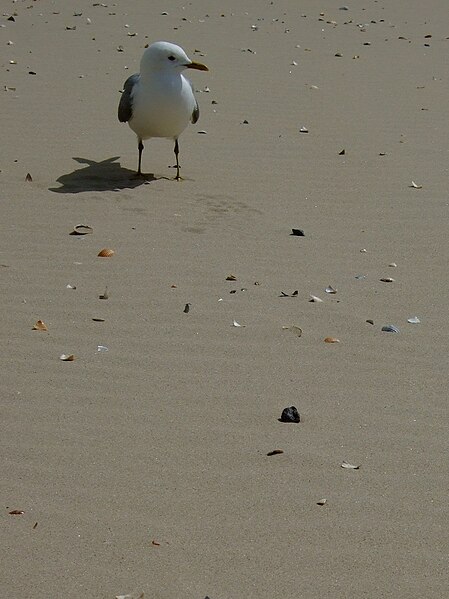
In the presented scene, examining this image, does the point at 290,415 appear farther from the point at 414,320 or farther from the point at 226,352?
the point at 414,320

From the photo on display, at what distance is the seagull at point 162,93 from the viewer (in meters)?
7.26

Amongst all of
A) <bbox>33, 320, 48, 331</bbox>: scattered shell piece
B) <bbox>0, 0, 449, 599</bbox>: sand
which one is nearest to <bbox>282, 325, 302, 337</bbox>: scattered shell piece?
<bbox>0, 0, 449, 599</bbox>: sand

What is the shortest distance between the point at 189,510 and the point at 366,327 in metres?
1.81

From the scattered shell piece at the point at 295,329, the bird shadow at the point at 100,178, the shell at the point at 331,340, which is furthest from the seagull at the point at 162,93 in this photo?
the shell at the point at 331,340

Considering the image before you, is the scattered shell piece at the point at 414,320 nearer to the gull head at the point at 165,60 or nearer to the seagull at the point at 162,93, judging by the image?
the seagull at the point at 162,93

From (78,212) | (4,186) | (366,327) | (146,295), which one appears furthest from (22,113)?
(366,327)

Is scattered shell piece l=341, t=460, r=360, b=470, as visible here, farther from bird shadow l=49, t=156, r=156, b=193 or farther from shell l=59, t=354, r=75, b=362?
bird shadow l=49, t=156, r=156, b=193

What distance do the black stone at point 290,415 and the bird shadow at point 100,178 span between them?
353 cm

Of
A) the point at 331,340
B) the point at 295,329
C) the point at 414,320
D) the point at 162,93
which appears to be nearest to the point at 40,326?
the point at 295,329

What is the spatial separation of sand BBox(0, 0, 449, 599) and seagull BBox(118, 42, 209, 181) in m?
0.40

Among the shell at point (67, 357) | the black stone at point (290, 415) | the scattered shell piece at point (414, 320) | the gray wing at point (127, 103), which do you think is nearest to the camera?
the black stone at point (290, 415)

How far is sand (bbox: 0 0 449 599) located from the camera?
301 centimetres

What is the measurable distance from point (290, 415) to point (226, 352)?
718 mm

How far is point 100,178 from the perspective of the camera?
7348 mm
